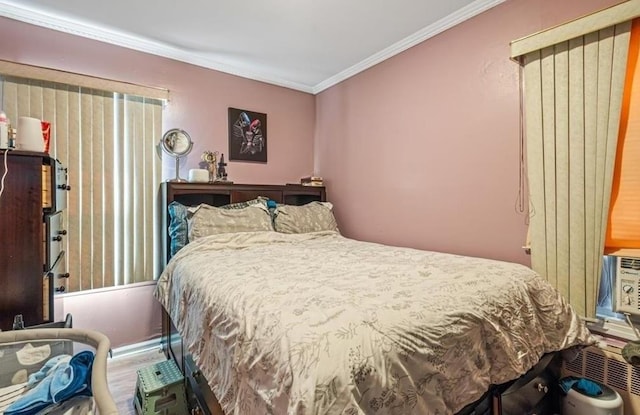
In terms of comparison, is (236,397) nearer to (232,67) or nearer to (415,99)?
(415,99)

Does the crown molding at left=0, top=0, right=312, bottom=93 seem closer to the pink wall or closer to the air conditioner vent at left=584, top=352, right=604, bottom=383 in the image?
the pink wall

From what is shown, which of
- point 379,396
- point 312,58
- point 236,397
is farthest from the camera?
point 312,58

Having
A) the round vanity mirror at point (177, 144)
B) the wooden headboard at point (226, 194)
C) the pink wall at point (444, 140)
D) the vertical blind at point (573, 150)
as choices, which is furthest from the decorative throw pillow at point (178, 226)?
the vertical blind at point (573, 150)

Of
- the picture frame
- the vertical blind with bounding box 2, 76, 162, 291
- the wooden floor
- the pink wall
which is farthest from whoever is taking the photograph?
the picture frame

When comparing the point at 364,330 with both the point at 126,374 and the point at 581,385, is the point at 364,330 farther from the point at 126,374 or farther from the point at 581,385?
the point at 126,374

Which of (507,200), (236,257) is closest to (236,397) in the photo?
(236,257)

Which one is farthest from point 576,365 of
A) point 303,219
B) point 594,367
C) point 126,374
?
point 126,374

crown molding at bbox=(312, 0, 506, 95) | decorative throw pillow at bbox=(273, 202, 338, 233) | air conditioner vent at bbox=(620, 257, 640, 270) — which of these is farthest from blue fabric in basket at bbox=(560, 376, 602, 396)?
crown molding at bbox=(312, 0, 506, 95)

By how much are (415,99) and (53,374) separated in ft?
8.73

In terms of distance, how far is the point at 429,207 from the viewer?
2.49 m

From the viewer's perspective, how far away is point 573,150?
5.53 ft

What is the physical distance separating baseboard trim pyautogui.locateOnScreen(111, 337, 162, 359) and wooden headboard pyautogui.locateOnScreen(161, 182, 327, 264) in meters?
0.68

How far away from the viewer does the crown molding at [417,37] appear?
84.0 inches

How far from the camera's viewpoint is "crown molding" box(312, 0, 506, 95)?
2.13m
